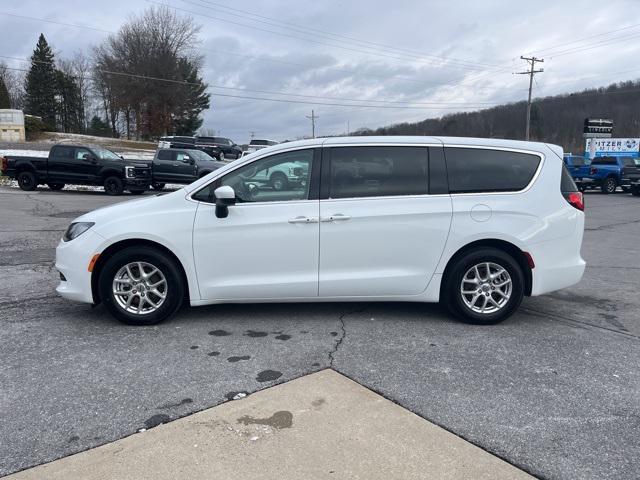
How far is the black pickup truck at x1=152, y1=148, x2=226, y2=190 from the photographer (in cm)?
2141

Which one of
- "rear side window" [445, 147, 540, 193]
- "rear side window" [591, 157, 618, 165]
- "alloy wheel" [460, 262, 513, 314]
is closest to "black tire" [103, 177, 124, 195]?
"rear side window" [445, 147, 540, 193]

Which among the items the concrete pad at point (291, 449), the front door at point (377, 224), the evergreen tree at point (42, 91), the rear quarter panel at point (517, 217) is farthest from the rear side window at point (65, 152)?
the evergreen tree at point (42, 91)

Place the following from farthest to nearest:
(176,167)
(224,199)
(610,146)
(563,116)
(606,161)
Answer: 1. (563,116)
2. (610,146)
3. (606,161)
4. (176,167)
5. (224,199)

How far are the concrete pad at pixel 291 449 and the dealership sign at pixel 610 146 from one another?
47674 millimetres

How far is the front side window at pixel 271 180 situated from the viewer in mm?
4828

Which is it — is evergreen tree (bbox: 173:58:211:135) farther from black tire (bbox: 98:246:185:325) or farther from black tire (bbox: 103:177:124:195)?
black tire (bbox: 98:246:185:325)

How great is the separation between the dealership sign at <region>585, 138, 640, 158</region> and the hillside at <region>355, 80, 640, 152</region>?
22012 mm

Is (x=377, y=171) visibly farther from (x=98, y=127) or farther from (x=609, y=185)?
(x=98, y=127)

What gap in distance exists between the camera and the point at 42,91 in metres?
72.6

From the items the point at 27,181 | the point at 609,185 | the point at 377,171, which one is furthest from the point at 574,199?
the point at 609,185

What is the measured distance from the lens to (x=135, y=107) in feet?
198

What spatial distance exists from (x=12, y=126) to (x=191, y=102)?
73.8 feet

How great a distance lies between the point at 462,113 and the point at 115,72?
4599cm

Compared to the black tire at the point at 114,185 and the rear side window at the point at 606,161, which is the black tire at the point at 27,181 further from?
the rear side window at the point at 606,161
